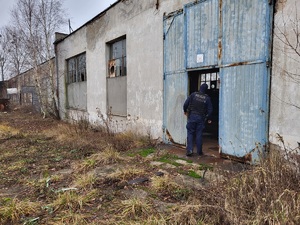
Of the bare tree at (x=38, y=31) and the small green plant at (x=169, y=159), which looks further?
the bare tree at (x=38, y=31)

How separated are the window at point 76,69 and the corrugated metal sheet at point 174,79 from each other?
6.47 metres

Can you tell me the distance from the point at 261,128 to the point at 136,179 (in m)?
2.64

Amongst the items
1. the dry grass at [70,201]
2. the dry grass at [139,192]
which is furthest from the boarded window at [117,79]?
the dry grass at [70,201]

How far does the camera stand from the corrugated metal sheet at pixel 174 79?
242 inches

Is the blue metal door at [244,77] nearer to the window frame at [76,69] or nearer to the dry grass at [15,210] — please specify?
the dry grass at [15,210]

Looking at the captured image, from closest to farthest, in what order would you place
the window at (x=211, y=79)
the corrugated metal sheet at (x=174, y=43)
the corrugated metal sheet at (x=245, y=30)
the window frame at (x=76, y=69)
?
1. the corrugated metal sheet at (x=245, y=30)
2. the corrugated metal sheet at (x=174, y=43)
3. the window at (x=211, y=79)
4. the window frame at (x=76, y=69)

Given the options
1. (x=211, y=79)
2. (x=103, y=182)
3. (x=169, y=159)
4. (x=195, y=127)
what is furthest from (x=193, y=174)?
(x=211, y=79)

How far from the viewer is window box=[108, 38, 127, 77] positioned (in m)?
8.76

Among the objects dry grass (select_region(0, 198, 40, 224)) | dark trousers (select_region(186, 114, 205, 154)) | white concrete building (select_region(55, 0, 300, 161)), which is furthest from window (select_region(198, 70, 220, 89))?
dry grass (select_region(0, 198, 40, 224))

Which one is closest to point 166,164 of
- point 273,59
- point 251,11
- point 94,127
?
point 273,59

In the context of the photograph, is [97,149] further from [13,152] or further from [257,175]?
[257,175]

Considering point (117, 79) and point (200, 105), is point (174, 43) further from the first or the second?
point (117, 79)

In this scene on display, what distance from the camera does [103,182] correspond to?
406 centimetres

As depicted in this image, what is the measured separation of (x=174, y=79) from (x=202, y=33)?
1.44 metres
